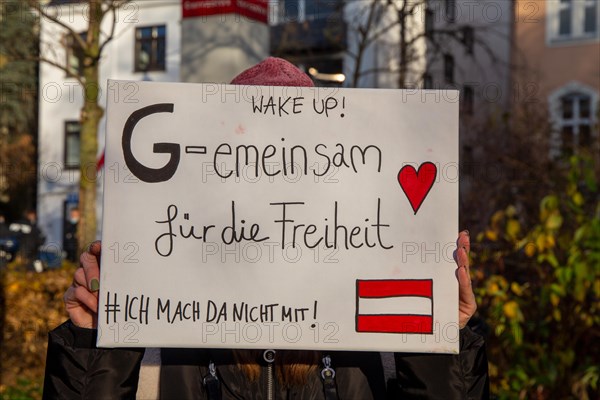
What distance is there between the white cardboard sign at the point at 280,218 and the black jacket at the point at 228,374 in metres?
0.07

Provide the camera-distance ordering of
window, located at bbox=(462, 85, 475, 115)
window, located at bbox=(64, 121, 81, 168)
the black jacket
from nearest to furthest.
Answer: the black jacket, window, located at bbox=(462, 85, 475, 115), window, located at bbox=(64, 121, 81, 168)

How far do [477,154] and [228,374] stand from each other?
14.5 m

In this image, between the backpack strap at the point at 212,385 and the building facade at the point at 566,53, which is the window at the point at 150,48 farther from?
the backpack strap at the point at 212,385

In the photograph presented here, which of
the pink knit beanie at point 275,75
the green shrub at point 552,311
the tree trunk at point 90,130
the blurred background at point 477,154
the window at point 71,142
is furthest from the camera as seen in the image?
the window at point 71,142

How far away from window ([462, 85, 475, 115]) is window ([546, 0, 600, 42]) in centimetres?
525

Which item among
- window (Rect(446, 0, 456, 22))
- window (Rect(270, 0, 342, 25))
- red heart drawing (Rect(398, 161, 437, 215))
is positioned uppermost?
window (Rect(270, 0, 342, 25))

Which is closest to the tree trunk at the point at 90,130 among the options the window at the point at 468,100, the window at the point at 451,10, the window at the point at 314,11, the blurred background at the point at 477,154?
the blurred background at the point at 477,154

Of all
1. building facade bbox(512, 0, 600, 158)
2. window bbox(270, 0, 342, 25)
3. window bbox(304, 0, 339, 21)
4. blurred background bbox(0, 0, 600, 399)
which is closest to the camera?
blurred background bbox(0, 0, 600, 399)

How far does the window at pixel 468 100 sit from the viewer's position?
55.3 ft

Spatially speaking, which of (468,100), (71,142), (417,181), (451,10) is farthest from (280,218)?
(71,142)

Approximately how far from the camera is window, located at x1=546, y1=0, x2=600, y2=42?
938 inches

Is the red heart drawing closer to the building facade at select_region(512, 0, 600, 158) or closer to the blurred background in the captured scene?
the blurred background

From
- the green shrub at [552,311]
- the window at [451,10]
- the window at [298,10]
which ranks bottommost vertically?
the green shrub at [552,311]

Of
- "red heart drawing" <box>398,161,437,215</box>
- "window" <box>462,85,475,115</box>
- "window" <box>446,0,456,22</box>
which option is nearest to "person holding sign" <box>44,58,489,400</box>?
"red heart drawing" <box>398,161,437,215</box>
